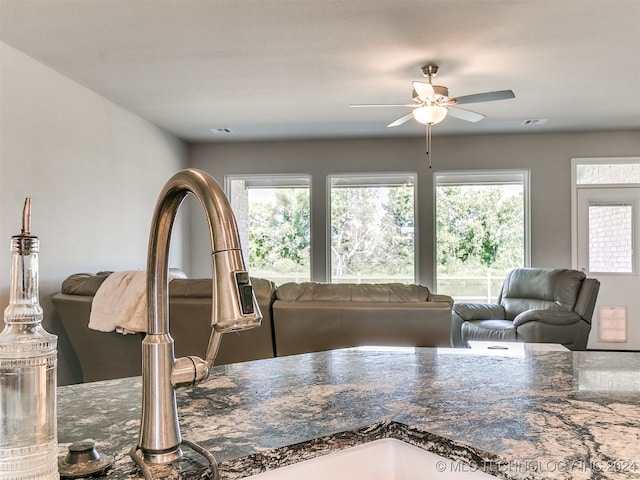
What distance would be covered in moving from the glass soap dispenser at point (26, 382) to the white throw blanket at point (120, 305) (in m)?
2.44

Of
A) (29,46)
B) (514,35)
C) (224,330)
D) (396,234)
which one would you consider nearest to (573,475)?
(224,330)

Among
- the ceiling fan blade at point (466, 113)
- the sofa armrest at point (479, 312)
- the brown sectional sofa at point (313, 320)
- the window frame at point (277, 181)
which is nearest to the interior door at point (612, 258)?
the sofa armrest at point (479, 312)

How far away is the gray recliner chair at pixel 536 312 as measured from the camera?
4211 millimetres

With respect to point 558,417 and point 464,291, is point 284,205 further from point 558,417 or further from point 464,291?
point 558,417

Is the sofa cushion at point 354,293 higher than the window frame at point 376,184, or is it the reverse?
the window frame at point 376,184

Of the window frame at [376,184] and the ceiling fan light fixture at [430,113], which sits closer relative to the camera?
the ceiling fan light fixture at [430,113]

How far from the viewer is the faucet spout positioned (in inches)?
22.5

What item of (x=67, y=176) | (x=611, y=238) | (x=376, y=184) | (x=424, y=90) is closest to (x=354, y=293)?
(x=424, y=90)

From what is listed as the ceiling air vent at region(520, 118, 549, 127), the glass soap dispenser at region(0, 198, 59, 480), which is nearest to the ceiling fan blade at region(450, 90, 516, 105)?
the ceiling air vent at region(520, 118, 549, 127)

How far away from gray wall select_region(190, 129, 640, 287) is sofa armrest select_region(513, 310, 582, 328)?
2.04 m

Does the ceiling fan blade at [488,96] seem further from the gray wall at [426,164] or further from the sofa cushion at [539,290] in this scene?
the gray wall at [426,164]

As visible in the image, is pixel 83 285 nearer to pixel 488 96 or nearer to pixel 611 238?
pixel 488 96

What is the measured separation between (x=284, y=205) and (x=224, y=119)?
166cm

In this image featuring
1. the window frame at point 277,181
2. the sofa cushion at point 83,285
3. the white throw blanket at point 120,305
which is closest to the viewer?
the white throw blanket at point 120,305
